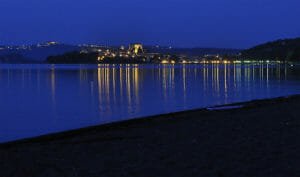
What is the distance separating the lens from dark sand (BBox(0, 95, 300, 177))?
5.08 m

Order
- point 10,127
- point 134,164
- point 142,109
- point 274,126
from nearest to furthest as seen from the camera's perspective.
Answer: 1. point 134,164
2. point 274,126
3. point 10,127
4. point 142,109

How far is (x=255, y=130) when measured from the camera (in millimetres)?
7824

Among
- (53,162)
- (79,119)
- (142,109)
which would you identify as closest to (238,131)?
(53,162)

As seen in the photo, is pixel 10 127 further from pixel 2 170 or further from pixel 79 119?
pixel 2 170

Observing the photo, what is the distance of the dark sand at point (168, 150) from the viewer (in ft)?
16.7

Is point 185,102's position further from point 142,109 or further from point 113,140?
point 113,140

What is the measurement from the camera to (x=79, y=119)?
13727 mm

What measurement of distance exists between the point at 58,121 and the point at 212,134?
7468 millimetres

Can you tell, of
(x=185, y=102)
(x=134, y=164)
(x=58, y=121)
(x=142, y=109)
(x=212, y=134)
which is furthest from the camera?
(x=185, y=102)

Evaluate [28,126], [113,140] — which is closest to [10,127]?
[28,126]

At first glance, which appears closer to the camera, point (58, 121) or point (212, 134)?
point (212, 134)

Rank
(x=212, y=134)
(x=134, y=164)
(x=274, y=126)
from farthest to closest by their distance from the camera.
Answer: (x=274, y=126) < (x=212, y=134) < (x=134, y=164)

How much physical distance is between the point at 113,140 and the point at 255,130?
10.5 feet

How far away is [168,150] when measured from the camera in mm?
6309
